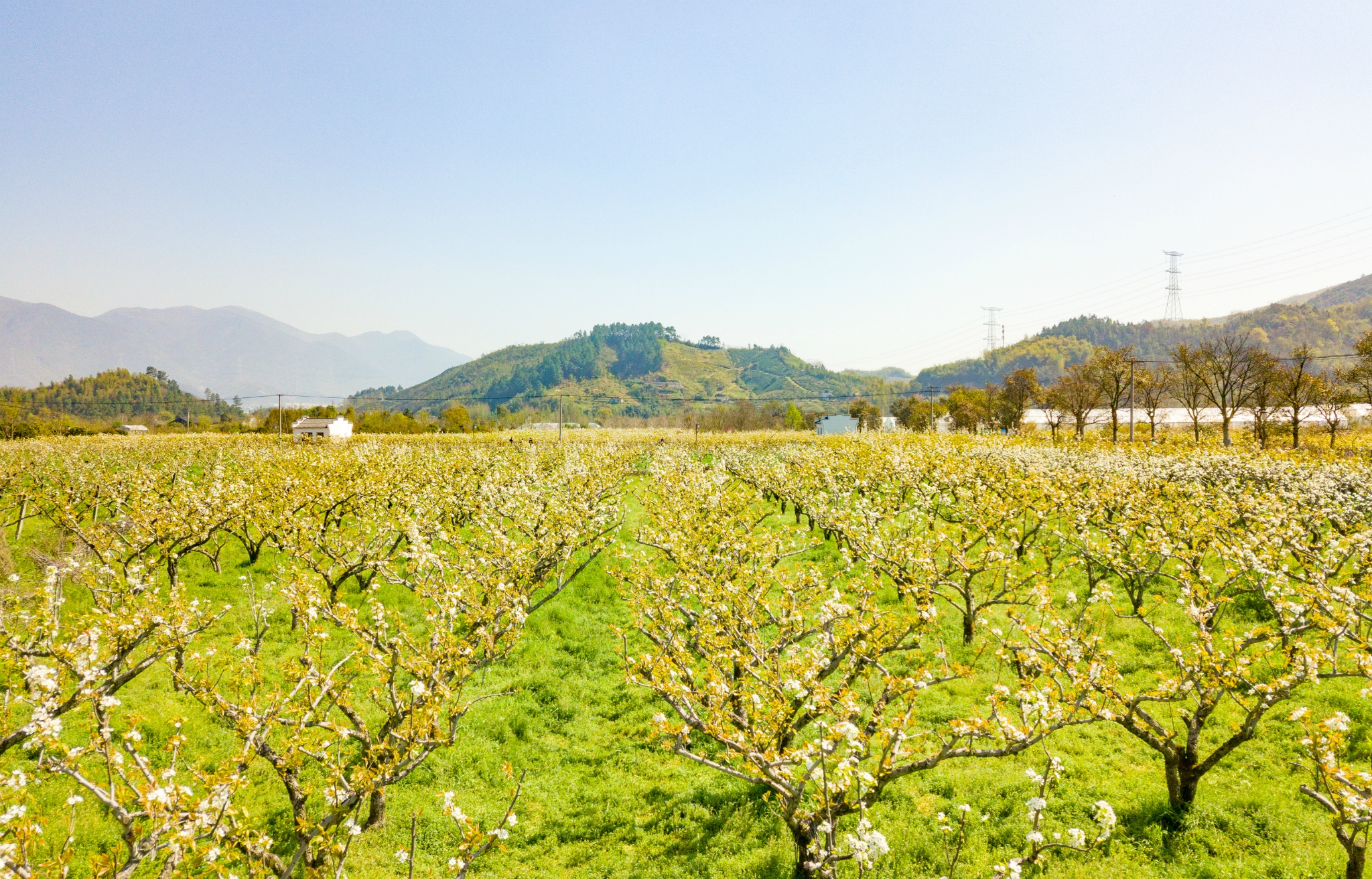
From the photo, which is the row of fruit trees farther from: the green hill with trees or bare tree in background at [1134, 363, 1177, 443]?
the green hill with trees

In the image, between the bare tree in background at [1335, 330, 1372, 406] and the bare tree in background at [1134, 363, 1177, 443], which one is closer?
the bare tree in background at [1335, 330, 1372, 406]

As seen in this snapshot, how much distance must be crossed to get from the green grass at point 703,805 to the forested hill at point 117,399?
138 m

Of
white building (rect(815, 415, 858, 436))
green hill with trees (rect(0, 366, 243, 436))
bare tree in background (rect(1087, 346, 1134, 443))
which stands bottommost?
white building (rect(815, 415, 858, 436))

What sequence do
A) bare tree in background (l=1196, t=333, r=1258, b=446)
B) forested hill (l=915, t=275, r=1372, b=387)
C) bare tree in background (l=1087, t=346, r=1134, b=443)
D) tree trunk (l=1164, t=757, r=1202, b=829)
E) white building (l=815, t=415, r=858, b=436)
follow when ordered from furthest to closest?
1. forested hill (l=915, t=275, r=1372, b=387)
2. white building (l=815, t=415, r=858, b=436)
3. bare tree in background (l=1087, t=346, r=1134, b=443)
4. bare tree in background (l=1196, t=333, r=1258, b=446)
5. tree trunk (l=1164, t=757, r=1202, b=829)

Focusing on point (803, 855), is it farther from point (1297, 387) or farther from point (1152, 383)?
point (1152, 383)

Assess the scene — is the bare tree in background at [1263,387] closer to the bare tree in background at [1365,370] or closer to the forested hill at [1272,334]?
the bare tree in background at [1365,370]

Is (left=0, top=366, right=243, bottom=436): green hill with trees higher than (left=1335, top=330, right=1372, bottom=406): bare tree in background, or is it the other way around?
(left=0, top=366, right=243, bottom=436): green hill with trees

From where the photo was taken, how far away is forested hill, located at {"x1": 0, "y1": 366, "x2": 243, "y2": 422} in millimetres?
122688

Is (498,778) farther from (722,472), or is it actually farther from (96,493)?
(96,493)

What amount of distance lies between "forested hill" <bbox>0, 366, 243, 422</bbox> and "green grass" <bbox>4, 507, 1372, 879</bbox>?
137706 millimetres

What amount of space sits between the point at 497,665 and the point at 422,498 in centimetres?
775

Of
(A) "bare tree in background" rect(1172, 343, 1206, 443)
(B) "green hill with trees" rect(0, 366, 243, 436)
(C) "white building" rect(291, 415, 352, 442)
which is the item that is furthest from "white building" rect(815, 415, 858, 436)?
(B) "green hill with trees" rect(0, 366, 243, 436)

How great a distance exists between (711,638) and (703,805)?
2.64 m

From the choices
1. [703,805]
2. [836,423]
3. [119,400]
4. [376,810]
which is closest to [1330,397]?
[703,805]
